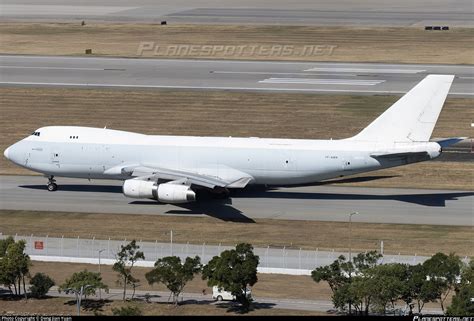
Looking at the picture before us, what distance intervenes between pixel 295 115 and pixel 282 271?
2180 inches

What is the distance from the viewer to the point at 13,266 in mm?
71000

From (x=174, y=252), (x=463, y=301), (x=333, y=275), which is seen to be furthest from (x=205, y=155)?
(x=463, y=301)

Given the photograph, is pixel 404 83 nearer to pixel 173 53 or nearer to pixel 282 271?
pixel 173 53

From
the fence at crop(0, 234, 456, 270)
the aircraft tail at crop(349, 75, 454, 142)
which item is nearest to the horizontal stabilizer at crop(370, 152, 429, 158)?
the aircraft tail at crop(349, 75, 454, 142)

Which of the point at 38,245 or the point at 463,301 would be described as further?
the point at 38,245

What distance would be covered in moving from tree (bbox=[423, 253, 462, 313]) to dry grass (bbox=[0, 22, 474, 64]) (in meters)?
93.4

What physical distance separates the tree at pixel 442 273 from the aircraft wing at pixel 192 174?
2955cm

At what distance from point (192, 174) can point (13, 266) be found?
2664cm

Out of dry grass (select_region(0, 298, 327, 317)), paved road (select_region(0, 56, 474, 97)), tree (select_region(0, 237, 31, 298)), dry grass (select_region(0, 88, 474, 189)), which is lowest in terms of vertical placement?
dry grass (select_region(0, 298, 327, 317))

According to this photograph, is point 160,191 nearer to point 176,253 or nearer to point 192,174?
point 192,174

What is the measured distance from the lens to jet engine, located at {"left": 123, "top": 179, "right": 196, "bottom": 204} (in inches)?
3615

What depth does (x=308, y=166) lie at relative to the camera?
9538 cm

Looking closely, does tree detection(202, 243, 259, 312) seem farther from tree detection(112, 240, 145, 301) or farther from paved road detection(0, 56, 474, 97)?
paved road detection(0, 56, 474, 97)

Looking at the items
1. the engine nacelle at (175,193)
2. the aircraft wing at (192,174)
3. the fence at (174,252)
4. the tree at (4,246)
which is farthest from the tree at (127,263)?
the aircraft wing at (192,174)
